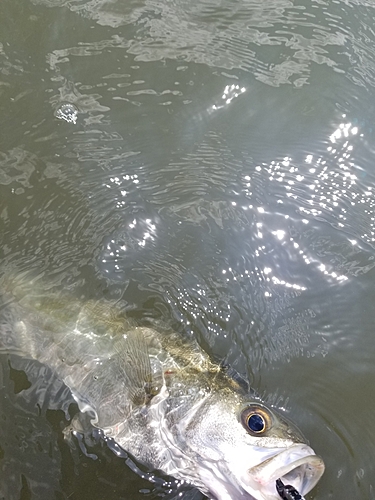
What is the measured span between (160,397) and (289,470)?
0.98 m

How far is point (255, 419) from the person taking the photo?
120 inches

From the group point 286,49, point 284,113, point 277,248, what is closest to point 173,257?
point 277,248

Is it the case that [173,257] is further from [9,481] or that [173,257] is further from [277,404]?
[9,481]

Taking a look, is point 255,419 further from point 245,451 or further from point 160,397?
point 160,397

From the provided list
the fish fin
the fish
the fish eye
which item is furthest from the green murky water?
the fish eye

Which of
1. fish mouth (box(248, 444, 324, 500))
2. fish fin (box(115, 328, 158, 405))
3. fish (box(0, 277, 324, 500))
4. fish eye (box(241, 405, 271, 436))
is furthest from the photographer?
fish fin (box(115, 328, 158, 405))

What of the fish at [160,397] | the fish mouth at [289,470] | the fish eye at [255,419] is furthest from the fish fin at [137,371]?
the fish mouth at [289,470]

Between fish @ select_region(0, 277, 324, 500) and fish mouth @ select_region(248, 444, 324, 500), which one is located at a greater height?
fish mouth @ select_region(248, 444, 324, 500)

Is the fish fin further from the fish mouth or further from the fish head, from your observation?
the fish mouth

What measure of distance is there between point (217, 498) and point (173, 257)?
1862 mm

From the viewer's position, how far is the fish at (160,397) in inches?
114

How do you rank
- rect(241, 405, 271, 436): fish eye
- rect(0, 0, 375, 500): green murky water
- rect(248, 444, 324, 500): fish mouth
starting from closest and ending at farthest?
rect(248, 444, 324, 500): fish mouth < rect(241, 405, 271, 436): fish eye < rect(0, 0, 375, 500): green murky water

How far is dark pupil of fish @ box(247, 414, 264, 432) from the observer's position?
9.89ft

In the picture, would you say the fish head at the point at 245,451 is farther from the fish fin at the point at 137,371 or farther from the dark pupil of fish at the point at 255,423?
the fish fin at the point at 137,371
